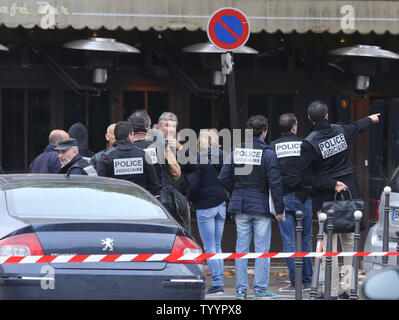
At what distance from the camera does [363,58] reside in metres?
12.0

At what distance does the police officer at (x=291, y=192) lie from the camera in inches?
388

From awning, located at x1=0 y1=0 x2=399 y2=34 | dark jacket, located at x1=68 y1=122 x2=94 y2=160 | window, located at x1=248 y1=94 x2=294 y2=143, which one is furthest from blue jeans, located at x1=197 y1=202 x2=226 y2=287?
window, located at x1=248 y1=94 x2=294 y2=143

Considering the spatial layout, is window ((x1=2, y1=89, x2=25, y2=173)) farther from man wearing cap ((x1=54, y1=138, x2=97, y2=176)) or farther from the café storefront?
man wearing cap ((x1=54, y1=138, x2=97, y2=176))

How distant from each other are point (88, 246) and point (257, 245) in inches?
134

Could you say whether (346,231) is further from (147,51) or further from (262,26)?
(147,51)

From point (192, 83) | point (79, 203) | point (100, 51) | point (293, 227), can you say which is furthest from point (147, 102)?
point (79, 203)

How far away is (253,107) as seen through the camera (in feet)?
41.8

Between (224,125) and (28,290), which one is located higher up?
(224,125)

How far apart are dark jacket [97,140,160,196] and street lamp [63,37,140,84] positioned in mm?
2338

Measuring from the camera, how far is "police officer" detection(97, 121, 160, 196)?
9.25m
